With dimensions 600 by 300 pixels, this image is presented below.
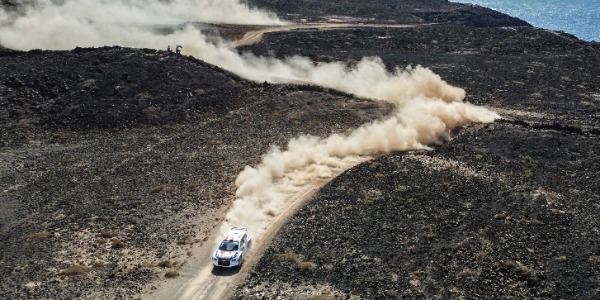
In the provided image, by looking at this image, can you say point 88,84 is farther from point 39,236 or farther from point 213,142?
point 39,236

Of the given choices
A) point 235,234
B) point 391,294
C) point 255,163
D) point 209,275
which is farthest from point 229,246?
point 255,163

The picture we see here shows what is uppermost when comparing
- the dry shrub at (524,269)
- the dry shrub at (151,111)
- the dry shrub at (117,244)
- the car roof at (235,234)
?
the dry shrub at (151,111)

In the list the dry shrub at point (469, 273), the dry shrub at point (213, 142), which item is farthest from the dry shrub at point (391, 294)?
the dry shrub at point (213, 142)

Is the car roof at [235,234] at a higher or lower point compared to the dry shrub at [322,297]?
higher

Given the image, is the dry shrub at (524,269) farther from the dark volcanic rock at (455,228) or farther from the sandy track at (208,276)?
the sandy track at (208,276)

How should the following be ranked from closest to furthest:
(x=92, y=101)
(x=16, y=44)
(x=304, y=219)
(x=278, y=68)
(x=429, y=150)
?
1. (x=304, y=219)
2. (x=429, y=150)
3. (x=92, y=101)
4. (x=16, y=44)
5. (x=278, y=68)

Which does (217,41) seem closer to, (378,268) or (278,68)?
(278,68)

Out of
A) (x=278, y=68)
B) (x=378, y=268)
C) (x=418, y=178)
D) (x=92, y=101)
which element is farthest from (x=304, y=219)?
(x=278, y=68)
